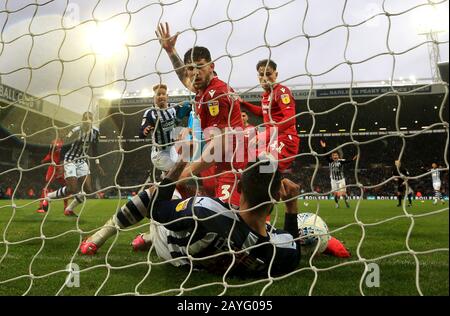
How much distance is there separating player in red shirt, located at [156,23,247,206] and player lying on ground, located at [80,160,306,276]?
1.10 feet

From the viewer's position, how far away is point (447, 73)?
1.45 m

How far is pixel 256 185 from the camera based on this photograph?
1974mm

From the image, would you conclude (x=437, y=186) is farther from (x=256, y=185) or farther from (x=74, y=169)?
(x=256, y=185)

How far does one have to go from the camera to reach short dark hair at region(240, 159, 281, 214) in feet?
6.49

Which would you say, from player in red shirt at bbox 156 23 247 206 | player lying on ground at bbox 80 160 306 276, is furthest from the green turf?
player in red shirt at bbox 156 23 247 206

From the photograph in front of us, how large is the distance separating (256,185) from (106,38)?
147 centimetres

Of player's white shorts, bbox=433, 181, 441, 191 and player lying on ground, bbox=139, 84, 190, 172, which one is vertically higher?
player lying on ground, bbox=139, 84, 190, 172

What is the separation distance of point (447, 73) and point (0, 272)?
2.62 metres

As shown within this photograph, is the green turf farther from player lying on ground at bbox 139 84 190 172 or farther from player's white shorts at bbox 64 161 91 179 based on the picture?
player's white shorts at bbox 64 161 91 179

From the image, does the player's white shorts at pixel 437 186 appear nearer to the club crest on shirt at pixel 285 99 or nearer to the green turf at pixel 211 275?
the green turf at pixel 211 275

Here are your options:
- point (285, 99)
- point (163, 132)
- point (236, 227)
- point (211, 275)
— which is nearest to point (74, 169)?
point (163, 132)
